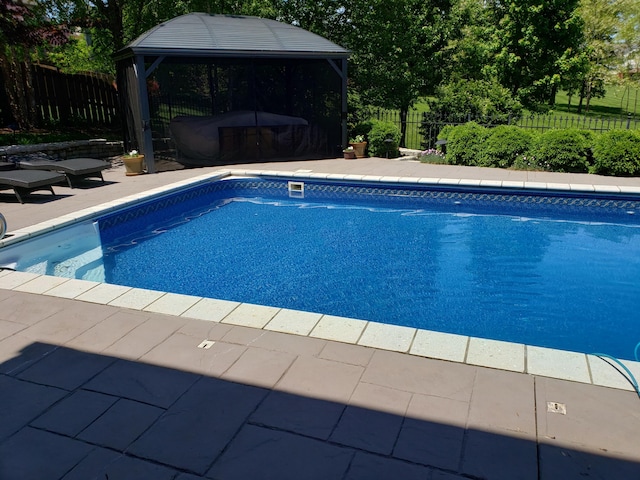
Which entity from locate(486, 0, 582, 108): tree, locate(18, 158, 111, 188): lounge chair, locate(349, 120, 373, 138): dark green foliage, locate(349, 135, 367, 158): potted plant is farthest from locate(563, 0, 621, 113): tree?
locate(18, 158, 111, 188): lounge chair

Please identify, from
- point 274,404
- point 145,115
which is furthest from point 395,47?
point 274,404

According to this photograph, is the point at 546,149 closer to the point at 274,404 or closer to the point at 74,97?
the point at 274,404

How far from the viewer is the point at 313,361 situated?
304 centimetres

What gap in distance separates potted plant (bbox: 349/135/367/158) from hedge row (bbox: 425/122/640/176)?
209 cm

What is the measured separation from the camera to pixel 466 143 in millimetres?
11062

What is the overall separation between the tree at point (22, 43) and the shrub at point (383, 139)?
8.16 meters

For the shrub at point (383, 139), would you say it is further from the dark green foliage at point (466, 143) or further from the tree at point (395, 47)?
the tree at point (395, 47)

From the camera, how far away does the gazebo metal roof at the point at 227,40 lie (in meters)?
9.99

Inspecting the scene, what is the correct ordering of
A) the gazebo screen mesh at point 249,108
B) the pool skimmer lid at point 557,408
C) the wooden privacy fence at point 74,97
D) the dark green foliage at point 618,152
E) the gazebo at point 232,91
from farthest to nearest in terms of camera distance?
the wooden privacy fence at point 74,97, the gazebo screen mesh at point 249,108, the gazebo at point 232,91, the dark green foliage at point 618,152, the pool skimmer lid at point 557,408

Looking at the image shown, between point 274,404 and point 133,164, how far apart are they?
8.78 metres

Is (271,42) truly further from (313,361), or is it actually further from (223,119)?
(313,361)

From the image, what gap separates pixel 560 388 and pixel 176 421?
214 centimetres

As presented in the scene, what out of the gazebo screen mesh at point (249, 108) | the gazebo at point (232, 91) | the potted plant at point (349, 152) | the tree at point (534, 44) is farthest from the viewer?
the tree at point (534, 44)

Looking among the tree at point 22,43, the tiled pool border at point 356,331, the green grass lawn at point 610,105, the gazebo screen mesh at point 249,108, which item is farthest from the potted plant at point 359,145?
the green grass lawn at point 610,105
